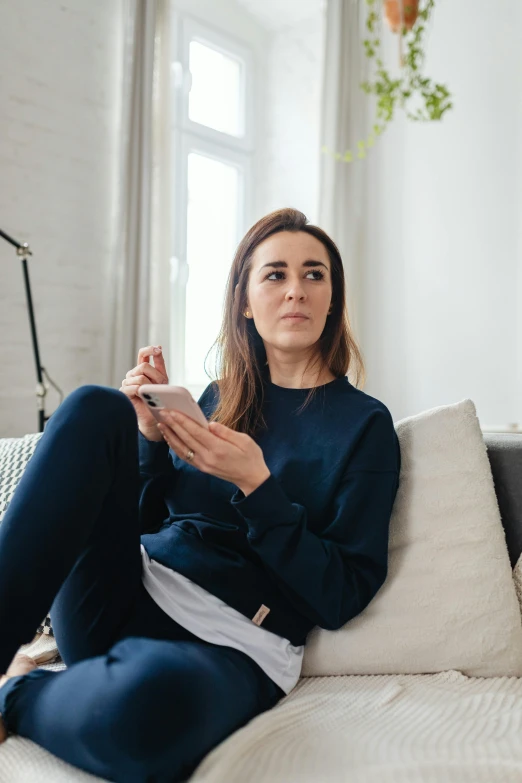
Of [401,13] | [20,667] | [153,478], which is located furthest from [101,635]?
[401,13]

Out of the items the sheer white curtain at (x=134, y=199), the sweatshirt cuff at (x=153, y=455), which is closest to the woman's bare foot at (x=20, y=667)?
the sweatshirt cuff at (x=153, y=455)

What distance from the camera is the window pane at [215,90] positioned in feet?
12.7

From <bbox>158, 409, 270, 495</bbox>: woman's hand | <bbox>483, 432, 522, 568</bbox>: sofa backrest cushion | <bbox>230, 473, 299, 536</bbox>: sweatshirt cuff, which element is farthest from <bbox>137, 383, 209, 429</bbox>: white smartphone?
<bbox>483, 432, 522, 568</bbox>: sofa backrest cushion

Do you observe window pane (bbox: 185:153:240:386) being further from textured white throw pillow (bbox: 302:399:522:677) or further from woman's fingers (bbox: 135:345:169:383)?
textured white throw pillow (bbox: 302:399:522:677)

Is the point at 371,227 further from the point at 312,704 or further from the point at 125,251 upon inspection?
the point at 312,704

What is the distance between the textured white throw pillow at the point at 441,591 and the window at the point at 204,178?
2.37 metres

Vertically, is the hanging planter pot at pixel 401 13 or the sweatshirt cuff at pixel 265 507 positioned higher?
the hanging planter pot at pixel 401 13

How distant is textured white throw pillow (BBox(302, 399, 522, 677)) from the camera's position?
1243 millimetres

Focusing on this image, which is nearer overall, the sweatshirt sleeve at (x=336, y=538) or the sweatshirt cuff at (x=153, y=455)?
the sweatshirt sleeve at (x=336, y=538)

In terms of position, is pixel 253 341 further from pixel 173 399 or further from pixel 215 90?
pixel 215 90

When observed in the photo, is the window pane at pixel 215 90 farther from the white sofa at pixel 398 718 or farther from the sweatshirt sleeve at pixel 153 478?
the white sofa at pixel 398 718

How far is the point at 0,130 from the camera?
9.18 feet

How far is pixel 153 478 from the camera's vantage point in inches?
55.1

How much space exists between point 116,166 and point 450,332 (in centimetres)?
179
